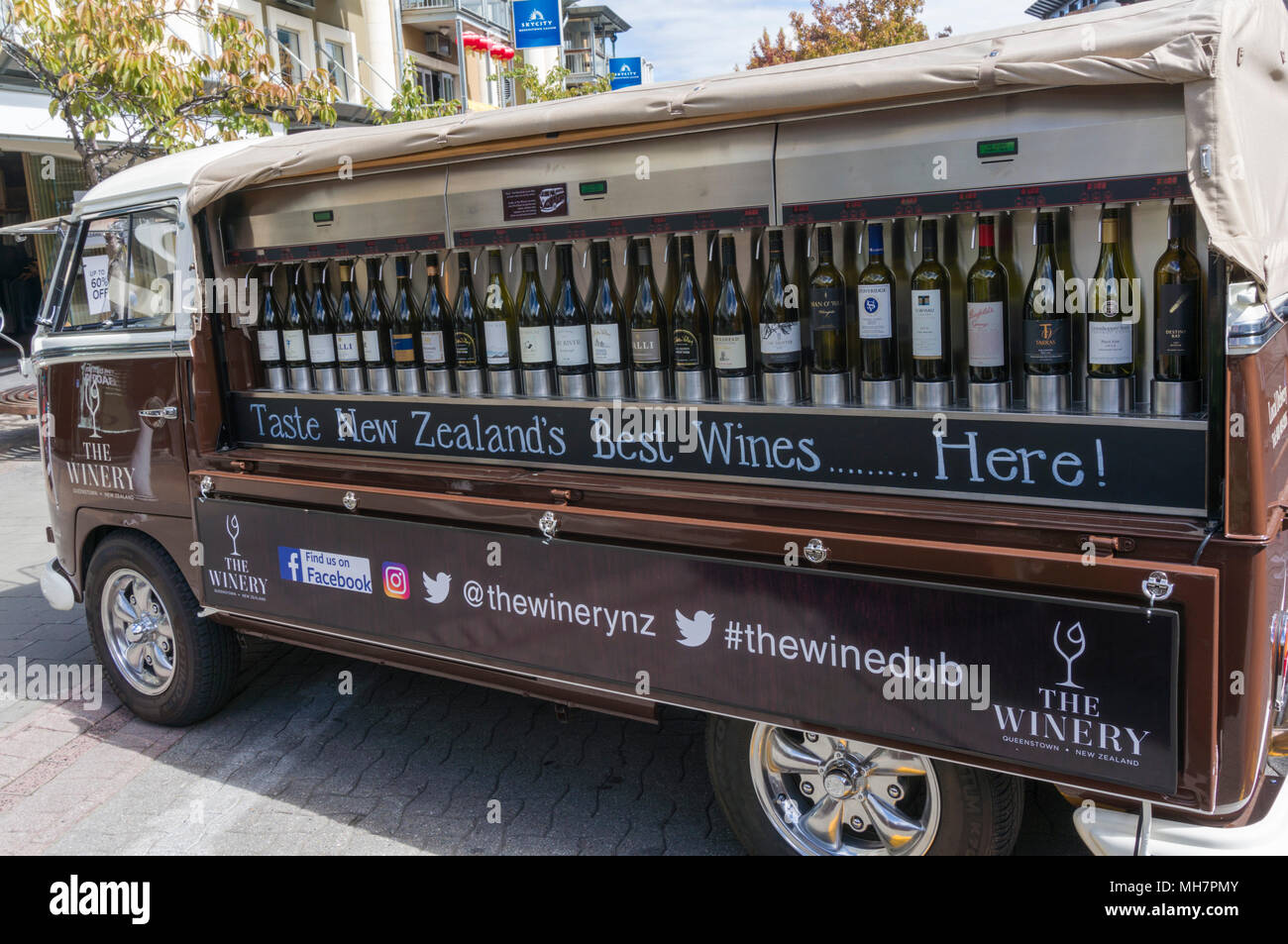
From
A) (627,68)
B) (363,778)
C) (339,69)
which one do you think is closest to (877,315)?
(363,778)

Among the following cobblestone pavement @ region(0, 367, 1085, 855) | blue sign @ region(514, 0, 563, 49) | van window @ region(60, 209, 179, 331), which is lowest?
cobblestone pavement @ region(0, 367, 1085, 855)

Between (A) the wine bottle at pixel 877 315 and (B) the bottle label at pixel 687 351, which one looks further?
(B) the bottle label at pixel 687 351

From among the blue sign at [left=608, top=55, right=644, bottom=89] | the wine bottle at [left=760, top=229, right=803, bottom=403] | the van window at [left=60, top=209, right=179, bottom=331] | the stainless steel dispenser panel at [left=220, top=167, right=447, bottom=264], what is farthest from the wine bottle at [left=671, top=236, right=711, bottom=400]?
the blue sign at [left=608, top=55, right=644, bottom=89]

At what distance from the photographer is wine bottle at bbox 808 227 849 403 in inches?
121

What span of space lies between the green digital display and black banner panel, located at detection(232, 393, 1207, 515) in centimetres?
64

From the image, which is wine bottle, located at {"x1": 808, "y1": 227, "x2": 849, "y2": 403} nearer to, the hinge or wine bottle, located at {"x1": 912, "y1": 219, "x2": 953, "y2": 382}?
wine bottle, located at {"x1": 912, "y1": 219, "x2": 953, "y2": 382}

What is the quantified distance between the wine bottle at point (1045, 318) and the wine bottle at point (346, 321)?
8.17 ft

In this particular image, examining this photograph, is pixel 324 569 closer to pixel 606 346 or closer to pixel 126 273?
pixel 606 346

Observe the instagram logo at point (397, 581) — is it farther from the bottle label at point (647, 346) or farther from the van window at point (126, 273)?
the van window at point (126, 273)

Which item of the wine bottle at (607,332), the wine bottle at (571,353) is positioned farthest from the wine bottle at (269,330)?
the wine bottle at (607,332)

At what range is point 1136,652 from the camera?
240 centimetres

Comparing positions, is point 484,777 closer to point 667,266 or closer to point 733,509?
point 733,509

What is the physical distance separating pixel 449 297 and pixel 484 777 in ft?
6.21

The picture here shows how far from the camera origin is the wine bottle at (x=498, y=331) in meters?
3.71
